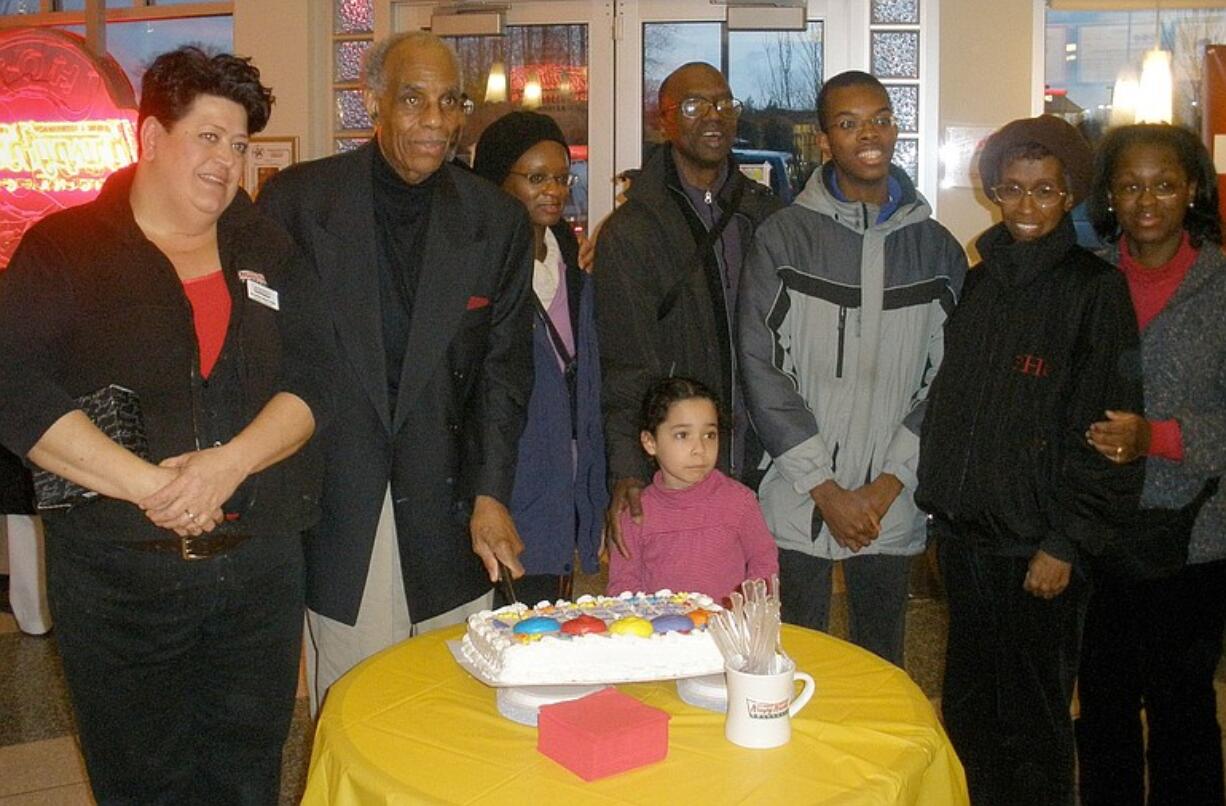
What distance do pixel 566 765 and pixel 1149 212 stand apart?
1642 mm

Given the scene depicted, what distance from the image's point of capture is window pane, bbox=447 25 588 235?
594 cm

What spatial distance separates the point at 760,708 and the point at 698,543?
0.85 meters

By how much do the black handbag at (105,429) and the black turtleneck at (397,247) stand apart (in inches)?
19.9

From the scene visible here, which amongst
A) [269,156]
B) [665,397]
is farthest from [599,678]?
[269,156]

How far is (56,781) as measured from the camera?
327 cm

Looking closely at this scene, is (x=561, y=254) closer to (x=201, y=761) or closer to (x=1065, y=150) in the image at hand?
(x=1065, y=150)

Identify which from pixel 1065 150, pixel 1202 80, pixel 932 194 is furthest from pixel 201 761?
pixel 1202 80

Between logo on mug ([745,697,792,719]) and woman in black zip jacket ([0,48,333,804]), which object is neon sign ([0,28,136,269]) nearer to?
woman in black zip jacket ([0,48,333,804])

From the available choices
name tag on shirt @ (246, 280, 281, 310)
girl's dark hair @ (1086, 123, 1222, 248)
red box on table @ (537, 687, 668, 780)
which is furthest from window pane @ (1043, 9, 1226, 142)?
red box on table @ (537, 687, 668, 780)

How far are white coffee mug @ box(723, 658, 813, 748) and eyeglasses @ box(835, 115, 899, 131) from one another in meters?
1.37

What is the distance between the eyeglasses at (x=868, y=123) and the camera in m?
A: 2.52

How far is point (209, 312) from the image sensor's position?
196cm

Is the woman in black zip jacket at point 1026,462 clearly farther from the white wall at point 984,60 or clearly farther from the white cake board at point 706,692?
the white wall at point 984,60

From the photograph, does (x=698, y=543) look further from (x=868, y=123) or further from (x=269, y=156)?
(x=269, y=156)
